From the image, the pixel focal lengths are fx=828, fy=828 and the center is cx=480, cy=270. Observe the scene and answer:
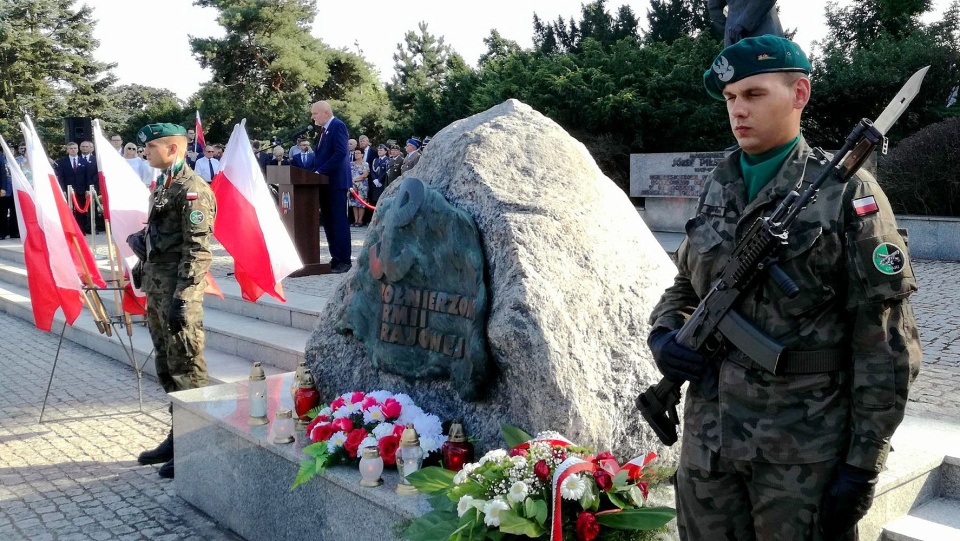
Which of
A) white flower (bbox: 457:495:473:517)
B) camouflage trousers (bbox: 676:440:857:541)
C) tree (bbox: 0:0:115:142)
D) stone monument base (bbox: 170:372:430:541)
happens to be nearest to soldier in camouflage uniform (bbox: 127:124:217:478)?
stone monument base (bbox: 170:372:430:541)

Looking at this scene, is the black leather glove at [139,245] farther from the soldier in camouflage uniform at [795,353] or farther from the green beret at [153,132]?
the soldier in camouflage uniform at [795,353]

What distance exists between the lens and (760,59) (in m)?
2.07

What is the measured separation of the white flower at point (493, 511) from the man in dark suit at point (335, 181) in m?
7.56

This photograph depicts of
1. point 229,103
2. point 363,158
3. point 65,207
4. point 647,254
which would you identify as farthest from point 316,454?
point 229,103

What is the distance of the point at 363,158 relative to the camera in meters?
Answer: 18.1

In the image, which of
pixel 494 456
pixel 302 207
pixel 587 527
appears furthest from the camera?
pixel 302 207

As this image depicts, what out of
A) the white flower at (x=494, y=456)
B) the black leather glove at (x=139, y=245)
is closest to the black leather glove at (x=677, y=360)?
the white flower at (x=494, y=456)

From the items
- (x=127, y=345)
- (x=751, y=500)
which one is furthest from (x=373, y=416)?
(x=127, y=345)

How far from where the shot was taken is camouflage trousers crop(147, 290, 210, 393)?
5.16 m

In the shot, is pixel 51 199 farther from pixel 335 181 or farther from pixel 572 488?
pixel 572 488

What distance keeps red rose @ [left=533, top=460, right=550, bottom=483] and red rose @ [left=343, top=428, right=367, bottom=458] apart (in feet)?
3.16

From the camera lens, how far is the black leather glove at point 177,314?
197 inches

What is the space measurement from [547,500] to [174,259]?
11.2 feet

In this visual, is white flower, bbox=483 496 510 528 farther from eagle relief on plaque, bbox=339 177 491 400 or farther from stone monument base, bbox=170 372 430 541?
eagle relief on plaque, bbox=339 177 491 400
